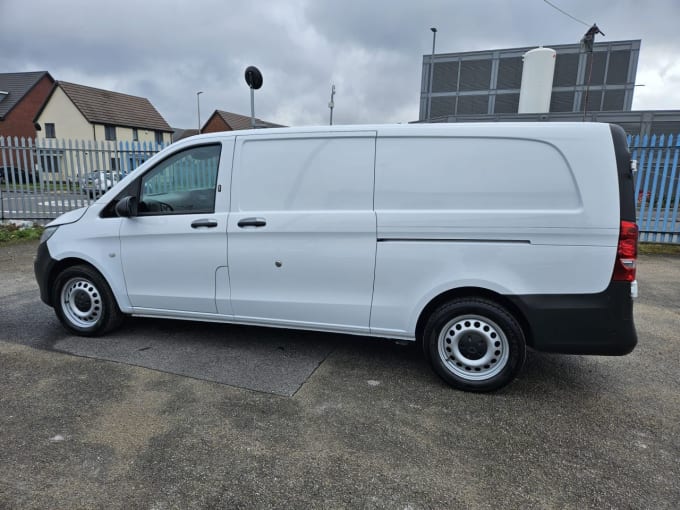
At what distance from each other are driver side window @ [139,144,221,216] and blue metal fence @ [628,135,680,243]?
867 cm

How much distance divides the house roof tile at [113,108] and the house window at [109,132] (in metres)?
0.41

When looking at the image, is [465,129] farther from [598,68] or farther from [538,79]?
[598,68]

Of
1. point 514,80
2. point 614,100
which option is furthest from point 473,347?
point 614,100

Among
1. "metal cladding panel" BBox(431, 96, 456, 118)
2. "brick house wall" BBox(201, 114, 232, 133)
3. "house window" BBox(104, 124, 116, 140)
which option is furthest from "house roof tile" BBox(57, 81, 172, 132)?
"metal cladding panel" BBox(431, 96, 456, 118)

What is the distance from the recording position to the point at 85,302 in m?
4.23

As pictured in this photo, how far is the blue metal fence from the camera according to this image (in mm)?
8688

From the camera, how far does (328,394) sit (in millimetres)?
3227

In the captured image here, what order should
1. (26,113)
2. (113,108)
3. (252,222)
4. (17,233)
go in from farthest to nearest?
(113,108)
(26,113)
(17,233)
(252,222)

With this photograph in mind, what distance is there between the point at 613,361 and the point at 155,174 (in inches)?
174

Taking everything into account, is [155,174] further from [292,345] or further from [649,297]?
[649,297]

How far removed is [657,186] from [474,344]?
8362 mm

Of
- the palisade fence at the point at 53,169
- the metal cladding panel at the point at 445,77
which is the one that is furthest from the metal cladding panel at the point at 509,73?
the palisade fence at the point at 53,169

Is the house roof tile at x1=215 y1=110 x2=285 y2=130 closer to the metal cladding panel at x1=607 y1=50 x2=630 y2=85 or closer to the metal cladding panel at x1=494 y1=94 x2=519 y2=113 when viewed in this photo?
the metal cladding panel at x1=494 y1=94 x2=519 y2=113

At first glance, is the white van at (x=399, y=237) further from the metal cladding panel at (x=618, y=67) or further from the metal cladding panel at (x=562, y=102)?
the metal cladding panel at (x=618, y=67)
